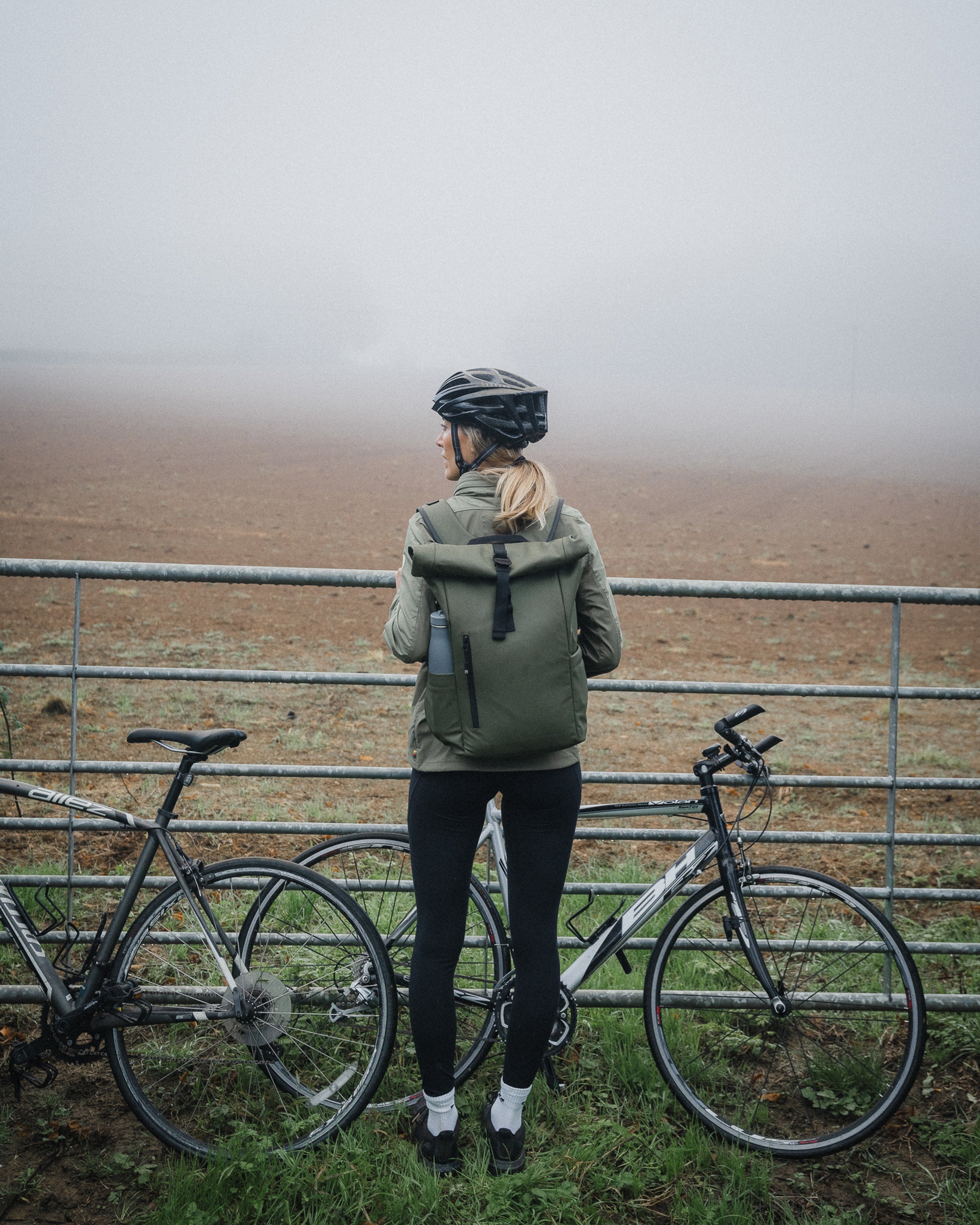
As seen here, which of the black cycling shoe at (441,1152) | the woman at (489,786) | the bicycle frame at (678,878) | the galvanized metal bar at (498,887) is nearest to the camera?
the woman at (489,786)

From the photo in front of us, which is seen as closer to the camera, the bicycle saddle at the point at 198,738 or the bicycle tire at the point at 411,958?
the bicycle saddle at the point at 198,738

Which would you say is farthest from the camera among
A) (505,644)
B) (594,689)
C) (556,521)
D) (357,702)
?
(357,702)

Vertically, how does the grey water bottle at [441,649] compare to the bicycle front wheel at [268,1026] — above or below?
above

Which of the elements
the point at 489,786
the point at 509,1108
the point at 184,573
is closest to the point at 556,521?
the point at 489,786

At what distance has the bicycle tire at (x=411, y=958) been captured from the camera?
2.86 m

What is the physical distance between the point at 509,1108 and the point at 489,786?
0.93m

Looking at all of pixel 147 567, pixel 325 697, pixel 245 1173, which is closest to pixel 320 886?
pixel 245 1173

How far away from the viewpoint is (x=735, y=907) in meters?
2.76

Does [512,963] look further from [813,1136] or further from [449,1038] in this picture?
[813,1136]

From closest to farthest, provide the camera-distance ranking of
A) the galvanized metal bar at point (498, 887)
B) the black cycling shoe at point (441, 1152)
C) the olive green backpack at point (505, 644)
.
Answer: the olive green backpack at point (505, 644) → the black cycling shoe at point (441, 1152) → the galvanized metal bar at point (498, 887)

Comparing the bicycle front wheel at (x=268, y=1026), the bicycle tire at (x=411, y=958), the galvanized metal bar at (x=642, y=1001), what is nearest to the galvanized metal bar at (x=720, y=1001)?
the galvanized metal bar at (x=642, y=1001)

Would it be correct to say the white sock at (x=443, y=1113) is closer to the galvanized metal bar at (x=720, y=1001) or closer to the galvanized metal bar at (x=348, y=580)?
the galvanized metal bar at (x=720, y=1001)

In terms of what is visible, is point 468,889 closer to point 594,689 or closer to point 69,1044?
point 594,689

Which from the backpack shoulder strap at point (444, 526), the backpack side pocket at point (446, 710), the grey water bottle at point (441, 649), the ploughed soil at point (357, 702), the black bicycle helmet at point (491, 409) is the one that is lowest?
the ploughed soil at point (357, 702)
